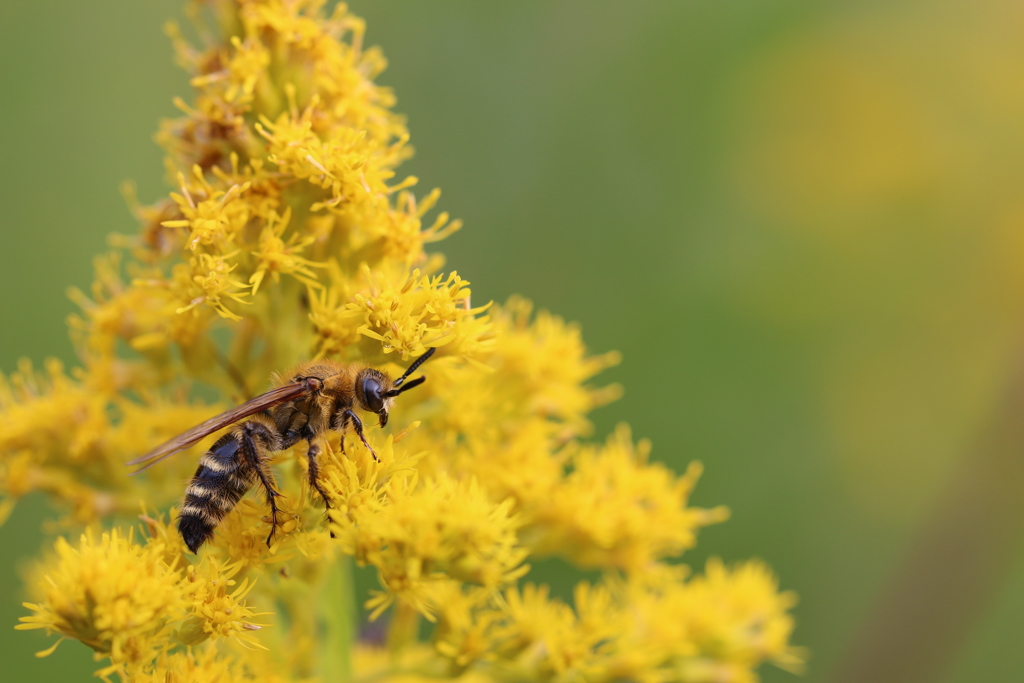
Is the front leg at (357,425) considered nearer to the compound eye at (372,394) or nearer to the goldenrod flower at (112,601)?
the compound eye at (372,394)

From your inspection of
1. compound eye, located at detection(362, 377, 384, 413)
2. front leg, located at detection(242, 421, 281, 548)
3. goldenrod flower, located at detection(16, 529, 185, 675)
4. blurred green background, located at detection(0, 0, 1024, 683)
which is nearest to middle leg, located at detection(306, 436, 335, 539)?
front leg, located at detection(242, 421, 281, 548)

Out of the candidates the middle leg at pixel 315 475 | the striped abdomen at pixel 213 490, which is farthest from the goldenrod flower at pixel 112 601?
the middle leg at pixel 315 475

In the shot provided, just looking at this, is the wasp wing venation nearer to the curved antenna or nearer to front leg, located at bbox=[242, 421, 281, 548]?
front leg, located at bbox=[242, 421, 281, 548]

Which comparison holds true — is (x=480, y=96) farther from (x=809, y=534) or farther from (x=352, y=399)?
(x=352, y=399)

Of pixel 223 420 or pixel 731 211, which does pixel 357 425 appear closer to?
pixel 223 420

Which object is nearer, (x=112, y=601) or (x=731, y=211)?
(x=112, y=601)

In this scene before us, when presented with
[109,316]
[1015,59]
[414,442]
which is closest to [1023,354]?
[1015,59]

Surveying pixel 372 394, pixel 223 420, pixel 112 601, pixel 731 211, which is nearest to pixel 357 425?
pixel 372 394
